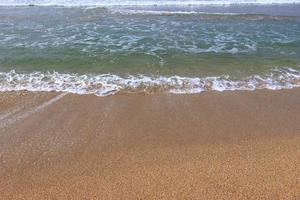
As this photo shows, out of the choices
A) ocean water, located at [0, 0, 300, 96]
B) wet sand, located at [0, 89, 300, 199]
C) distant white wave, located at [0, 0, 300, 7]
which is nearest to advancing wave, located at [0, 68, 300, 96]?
ocean water, located at [0, 0, 300, 96]

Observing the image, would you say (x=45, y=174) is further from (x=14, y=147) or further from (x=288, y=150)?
(x=288, y=150)

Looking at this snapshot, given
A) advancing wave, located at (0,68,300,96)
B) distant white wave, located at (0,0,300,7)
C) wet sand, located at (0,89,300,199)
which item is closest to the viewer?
wet sand, located at (0,89,300,199)

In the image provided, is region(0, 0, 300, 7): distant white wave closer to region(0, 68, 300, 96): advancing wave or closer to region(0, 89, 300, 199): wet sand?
region(0, 68, 300, 96): advancing wave

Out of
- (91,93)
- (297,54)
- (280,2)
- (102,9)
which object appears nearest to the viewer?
(91,93)

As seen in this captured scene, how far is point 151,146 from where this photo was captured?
5957 millimetres

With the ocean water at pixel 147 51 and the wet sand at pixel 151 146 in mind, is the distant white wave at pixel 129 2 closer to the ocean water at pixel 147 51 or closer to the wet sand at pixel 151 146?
the ocean water at pixel 147 51

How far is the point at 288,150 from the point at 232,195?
1.61m

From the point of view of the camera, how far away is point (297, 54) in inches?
424

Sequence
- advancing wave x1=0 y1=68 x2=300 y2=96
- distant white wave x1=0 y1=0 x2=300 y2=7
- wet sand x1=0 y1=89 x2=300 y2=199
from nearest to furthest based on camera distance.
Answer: wet sand x1=0 y1=89 x2=300 y2=199
advancing wave x1=0 y1=68 x2=300 y2=96
distant white wave x1=0 y1=0 x2=300 y2=7

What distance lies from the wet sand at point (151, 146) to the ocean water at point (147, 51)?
0.72 meters

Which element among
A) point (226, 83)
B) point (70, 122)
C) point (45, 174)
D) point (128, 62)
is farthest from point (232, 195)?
point (128, 62)

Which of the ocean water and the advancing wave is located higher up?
the ocean water

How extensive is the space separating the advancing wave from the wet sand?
36 centimetres

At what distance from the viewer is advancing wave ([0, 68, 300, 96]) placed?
8.23m
